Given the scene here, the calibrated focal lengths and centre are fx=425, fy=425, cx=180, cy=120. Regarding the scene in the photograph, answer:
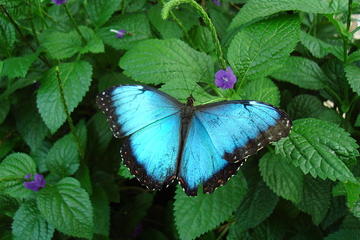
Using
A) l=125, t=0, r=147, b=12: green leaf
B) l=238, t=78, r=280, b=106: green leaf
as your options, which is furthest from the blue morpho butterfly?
l=125, t=0, r=147, b=12: green leaf

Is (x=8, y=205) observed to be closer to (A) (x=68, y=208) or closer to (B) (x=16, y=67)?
(A) (x=68, y=208)

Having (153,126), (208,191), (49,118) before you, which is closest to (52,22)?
(49,118)

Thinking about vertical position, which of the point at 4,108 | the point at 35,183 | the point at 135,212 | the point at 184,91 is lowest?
the point at 135,212

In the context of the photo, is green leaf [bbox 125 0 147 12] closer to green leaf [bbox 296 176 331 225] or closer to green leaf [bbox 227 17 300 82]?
A: green leaf [bbox 227 17 300 82]

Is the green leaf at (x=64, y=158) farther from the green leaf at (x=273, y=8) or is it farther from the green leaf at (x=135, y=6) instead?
the green leaf at (x=273, y=8)

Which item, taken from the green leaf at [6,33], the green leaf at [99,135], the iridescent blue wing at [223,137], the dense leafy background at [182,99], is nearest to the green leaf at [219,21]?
the dense leafy background at [182,99]

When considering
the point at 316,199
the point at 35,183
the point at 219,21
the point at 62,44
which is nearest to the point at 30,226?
the point at 35,183

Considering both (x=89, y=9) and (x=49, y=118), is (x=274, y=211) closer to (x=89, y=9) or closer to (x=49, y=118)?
(x=49, y=118)
